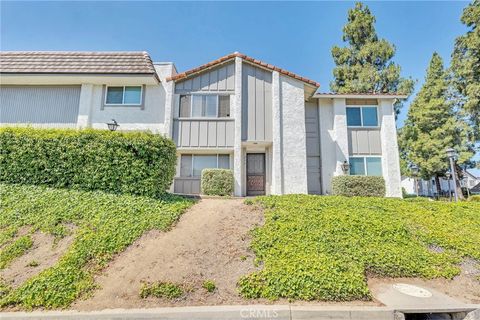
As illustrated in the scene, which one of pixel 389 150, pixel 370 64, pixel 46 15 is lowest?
pixel 389 150

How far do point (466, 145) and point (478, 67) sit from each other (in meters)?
6.03

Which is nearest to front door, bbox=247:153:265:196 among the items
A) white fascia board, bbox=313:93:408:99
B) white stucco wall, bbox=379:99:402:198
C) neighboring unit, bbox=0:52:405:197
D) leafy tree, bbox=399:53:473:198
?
neighboring unit, bbox=0:52:405:197

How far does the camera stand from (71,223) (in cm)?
613

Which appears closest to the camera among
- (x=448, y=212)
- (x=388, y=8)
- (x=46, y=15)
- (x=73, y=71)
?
(x=448, y=212)

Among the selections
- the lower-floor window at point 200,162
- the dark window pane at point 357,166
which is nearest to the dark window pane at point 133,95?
the lower-floor window at point 200,162

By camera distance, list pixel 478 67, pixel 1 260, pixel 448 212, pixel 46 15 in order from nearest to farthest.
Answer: pixel 1 260 < pixel 448 212 < pixel 46 15 < pixel 478 67

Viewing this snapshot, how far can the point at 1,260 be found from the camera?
5.12 metres

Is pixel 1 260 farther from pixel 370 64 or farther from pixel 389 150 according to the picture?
pixel 370 64

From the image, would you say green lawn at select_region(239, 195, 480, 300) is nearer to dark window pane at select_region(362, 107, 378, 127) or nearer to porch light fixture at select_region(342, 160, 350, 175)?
porch light fixture at select_region(342, 160, 350, 175)

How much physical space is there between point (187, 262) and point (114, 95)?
37.3 ft

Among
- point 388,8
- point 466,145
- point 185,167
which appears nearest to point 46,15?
point 185,167

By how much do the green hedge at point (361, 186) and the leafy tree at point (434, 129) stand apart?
1355cm

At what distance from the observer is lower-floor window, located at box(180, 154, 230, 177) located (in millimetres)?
12430

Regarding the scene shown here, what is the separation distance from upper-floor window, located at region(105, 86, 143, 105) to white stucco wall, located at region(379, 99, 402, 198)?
13.3m
